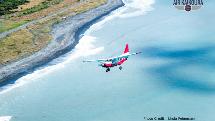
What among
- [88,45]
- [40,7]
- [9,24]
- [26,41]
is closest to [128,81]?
[88,45]

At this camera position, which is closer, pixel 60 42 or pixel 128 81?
pixel 128 81

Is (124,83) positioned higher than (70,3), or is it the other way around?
(70,3)

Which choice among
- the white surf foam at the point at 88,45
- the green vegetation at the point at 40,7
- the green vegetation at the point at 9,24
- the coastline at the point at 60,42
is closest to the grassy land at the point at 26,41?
the coastline at the point at 60,42

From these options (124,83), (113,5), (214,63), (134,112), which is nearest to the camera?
(134,112)

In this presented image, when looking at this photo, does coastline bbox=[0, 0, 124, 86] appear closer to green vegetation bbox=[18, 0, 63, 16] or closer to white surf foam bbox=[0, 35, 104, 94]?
white surf foam bbox=[0, 35, 104, 94]

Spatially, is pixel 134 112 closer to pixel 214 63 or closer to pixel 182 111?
pixel 182 111

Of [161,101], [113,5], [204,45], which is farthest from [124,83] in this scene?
[113,5]

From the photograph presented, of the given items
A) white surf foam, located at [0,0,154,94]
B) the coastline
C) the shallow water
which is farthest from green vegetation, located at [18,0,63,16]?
the shallow water

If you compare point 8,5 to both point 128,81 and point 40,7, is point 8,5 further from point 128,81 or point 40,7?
point 128,81
